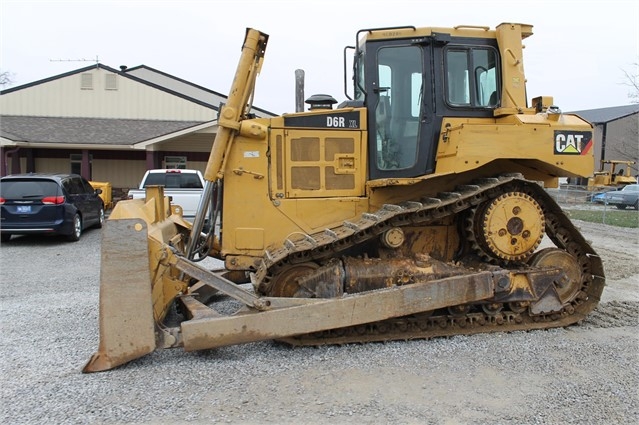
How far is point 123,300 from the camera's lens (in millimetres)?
3881

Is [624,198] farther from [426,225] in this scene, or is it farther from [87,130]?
[87,130]

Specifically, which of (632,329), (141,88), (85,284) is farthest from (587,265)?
(141,88)

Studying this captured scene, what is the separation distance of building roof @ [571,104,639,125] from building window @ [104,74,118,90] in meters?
42.6

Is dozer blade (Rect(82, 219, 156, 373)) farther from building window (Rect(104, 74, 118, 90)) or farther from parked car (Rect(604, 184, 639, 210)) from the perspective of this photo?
parked car (Rect(604, 184, 639, 210))

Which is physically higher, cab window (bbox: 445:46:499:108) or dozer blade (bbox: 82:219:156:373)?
cab window (bbox: 445:46:499:108)

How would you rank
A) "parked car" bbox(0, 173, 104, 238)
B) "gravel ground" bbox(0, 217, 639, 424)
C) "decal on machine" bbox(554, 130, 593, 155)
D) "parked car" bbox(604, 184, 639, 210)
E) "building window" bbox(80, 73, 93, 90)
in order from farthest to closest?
"parked car" bbox(604, 184, 639, 210)
"building window" bbox(80, 73, 93, 90)
"parked car" bbox(0, 173, 104, 238)
"decal on machine" bbox(554, 130, 593, 155)
"gravel ground" bbox(0, 217, 639, 424)

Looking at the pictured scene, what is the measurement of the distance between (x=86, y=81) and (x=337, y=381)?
2110 cm

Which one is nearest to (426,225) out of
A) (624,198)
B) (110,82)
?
(110,82)

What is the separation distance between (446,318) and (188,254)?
2784 millimetres

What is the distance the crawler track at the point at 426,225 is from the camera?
14.6 feet

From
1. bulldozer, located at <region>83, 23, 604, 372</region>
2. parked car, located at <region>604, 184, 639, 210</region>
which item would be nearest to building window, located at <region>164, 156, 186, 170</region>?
bulldozer, located at <region>83, 23, 604, 372</region>

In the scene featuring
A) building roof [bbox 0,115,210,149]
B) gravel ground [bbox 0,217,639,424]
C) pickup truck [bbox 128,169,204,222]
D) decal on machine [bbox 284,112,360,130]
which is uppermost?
building roof [bbox 0,115,210,149]

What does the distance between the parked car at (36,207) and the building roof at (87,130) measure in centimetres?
747

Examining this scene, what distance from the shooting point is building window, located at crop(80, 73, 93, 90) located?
20.7 m
